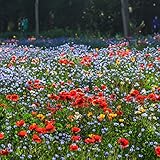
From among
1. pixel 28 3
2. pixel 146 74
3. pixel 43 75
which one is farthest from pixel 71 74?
pixel 28 3

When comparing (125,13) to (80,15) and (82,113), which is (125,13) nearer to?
(80,15)

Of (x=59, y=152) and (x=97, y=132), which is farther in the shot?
(x=97, y=132)

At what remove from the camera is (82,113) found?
6578 millimetres

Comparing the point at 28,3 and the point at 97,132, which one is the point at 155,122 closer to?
the point at 97,132

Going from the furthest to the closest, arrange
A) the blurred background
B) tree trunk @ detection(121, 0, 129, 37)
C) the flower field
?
the blurred background, tree trunk @ detection(121, 0, 129, 37), the flower field

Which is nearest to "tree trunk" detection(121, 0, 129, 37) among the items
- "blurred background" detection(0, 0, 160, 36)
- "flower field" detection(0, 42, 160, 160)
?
"blurred background" detection(0, 0, 160, 36)

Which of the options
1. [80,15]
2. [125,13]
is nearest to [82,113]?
[125,13]

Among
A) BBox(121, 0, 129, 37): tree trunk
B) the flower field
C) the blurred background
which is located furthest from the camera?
the blurred background

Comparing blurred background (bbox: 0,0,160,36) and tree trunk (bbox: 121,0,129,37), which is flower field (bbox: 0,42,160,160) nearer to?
tree trunk (bbox: 121,0,129,37)

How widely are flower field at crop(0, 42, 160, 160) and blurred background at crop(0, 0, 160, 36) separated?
16.2 metres

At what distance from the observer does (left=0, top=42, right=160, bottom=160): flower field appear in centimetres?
525

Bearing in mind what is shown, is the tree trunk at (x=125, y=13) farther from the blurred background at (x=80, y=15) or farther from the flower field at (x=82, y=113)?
the flower field at (x=82, y=113)

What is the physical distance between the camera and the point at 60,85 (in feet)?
27.3

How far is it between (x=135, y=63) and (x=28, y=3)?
21.0 m
